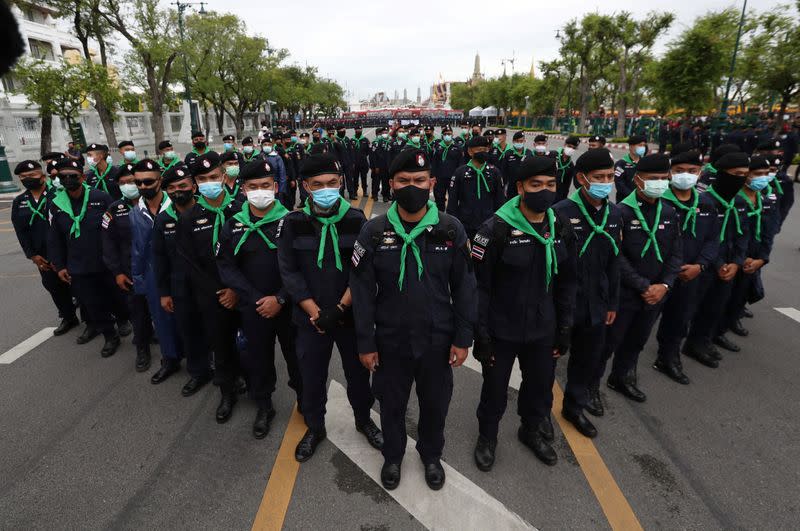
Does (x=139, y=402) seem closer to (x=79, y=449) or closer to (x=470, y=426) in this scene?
(x=79, y=449)

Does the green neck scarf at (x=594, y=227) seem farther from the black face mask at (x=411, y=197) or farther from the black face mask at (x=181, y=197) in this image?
the black face mask at (x=181, y=197)

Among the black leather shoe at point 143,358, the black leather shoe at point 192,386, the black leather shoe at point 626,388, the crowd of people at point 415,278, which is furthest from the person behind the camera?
the black leather shoe at point 143,358

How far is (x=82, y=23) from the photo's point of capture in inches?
912

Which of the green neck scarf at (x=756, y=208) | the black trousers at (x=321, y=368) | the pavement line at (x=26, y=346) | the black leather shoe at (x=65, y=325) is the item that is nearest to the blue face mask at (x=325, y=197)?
the black trousers at (x=321, y=368)

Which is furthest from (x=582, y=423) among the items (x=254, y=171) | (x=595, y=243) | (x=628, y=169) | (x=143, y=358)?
(x=628, y=169)

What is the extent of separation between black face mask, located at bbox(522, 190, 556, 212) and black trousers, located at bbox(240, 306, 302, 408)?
76.1 inches

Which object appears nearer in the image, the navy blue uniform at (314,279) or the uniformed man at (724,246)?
the navy blue uniform at (314,279)

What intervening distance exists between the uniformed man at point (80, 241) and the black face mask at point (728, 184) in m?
6.23

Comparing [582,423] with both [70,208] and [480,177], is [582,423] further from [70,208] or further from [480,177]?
[70,208]

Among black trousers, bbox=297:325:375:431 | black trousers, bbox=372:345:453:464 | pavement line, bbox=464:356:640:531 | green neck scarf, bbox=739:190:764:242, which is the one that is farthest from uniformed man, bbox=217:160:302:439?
green neck scarf, bbox=739:190:764:242

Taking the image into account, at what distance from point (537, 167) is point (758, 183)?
2.82m

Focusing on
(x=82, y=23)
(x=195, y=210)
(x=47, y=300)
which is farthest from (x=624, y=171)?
(x=82, y=23)

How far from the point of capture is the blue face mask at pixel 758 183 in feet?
13.0

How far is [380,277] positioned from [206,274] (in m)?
1.68
